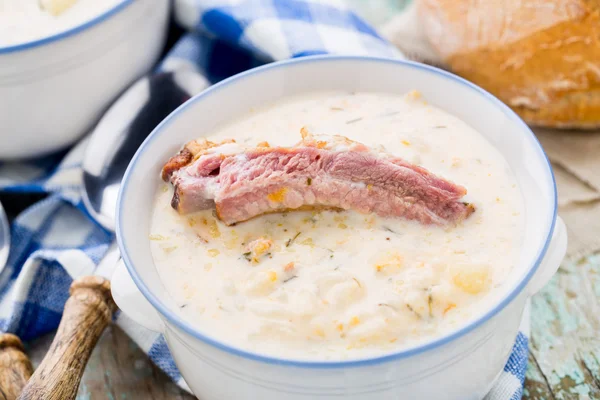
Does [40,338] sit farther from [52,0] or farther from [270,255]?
[52,0]

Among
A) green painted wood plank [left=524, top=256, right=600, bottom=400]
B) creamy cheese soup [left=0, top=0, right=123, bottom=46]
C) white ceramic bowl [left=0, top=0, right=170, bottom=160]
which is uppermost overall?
creamy cheese soup [left=0, top=0, right=123, bottom=46]

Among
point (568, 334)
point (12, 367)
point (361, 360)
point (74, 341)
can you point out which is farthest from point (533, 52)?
point (12, 367)

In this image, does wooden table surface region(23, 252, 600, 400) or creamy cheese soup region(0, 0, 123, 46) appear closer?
wooden table surface region(23, 252, 600, 400)

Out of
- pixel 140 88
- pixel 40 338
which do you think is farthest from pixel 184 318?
pixel 140 88

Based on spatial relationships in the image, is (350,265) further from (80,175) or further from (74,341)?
(80,175)

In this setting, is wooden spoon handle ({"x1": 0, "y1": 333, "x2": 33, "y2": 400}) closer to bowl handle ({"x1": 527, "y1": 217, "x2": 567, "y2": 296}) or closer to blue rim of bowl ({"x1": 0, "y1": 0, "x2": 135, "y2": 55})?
blue rim of bowl ({"x1": 0, "y1": 0, "x2": 135, "y2": 55})

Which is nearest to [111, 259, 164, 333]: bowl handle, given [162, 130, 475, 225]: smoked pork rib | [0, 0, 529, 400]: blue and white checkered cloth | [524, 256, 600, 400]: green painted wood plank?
[162, 130, 475, 225]: smoked pork rib
